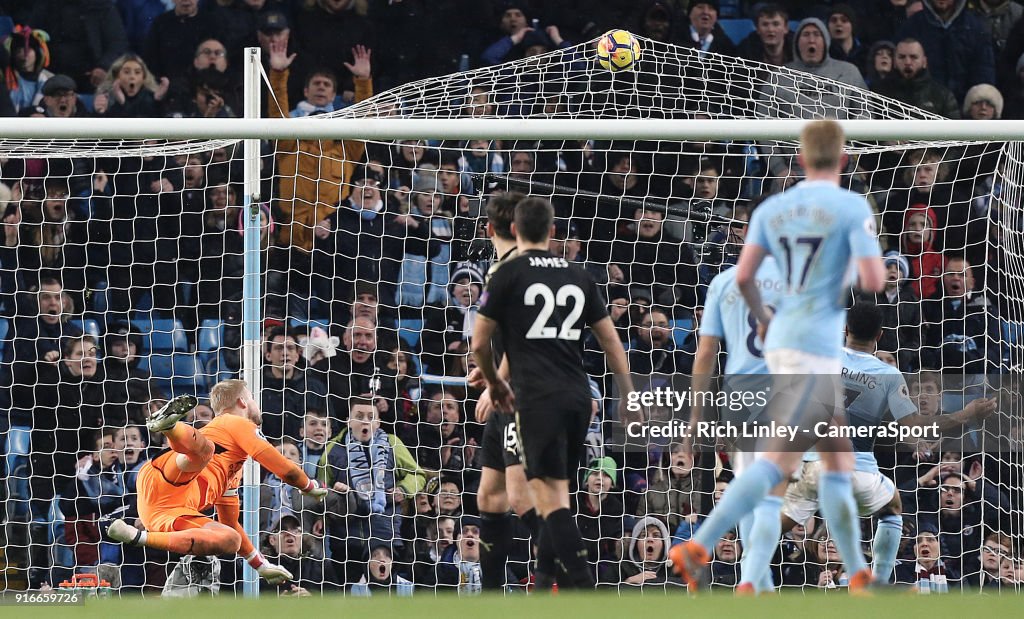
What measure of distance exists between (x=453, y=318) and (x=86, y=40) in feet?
13.8

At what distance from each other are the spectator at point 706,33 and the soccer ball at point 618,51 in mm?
2712

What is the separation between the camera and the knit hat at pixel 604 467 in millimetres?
8820

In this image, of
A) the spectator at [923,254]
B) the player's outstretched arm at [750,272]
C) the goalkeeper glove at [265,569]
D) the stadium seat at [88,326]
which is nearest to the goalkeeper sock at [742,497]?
the player's outstretched arm at [750,272]

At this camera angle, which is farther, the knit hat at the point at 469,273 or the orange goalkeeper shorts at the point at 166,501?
the knit hat at the point at 469,273

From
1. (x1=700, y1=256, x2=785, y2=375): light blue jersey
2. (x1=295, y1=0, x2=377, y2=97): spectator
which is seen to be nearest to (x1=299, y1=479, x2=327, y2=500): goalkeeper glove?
(x1=700, y1=256, x2=785, y2=375): light blue jersey

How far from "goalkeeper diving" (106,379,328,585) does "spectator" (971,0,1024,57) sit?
703cm

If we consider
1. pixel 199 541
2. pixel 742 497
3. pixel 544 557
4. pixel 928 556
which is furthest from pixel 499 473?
pixel 928 556

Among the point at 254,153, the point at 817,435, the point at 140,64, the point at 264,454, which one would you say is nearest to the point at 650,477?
the point at 264,454

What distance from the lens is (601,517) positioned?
9.08 metres

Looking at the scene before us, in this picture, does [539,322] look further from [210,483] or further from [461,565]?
[461,565]

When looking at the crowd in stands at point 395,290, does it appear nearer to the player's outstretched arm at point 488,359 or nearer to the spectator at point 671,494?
the spectator at point 671,494

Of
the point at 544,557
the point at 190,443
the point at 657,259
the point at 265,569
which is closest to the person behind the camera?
the point at 544,557

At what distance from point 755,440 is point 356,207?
14.5 ft

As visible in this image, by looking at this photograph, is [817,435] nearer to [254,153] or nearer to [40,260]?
[254,153]
